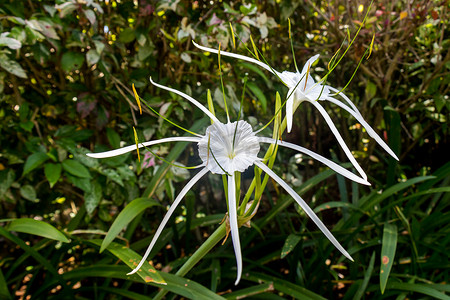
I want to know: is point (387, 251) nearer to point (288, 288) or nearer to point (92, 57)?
point (288, 288)

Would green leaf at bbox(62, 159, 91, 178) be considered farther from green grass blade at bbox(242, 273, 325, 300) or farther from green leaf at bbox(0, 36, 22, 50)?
green grass blade at bbox(242, 273, 325, 300)

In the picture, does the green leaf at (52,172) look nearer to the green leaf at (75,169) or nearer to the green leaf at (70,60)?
the green leaf at (75,169)

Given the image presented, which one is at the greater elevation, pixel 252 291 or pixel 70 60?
pixel 70 60

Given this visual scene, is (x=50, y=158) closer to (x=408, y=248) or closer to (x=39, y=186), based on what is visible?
(x=39, y=186)

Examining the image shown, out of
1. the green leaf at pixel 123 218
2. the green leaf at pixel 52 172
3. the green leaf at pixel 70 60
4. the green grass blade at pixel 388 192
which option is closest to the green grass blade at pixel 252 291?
the green leaf at pixel 123 218

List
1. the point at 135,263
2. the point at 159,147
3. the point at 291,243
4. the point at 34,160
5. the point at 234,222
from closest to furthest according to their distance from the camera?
the point at 234,222 → the point at 135,263 → the point at 34,160 → the point at 291,243 → the point at 159,147

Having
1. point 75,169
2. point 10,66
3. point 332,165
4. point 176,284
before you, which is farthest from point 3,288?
point 332,165
